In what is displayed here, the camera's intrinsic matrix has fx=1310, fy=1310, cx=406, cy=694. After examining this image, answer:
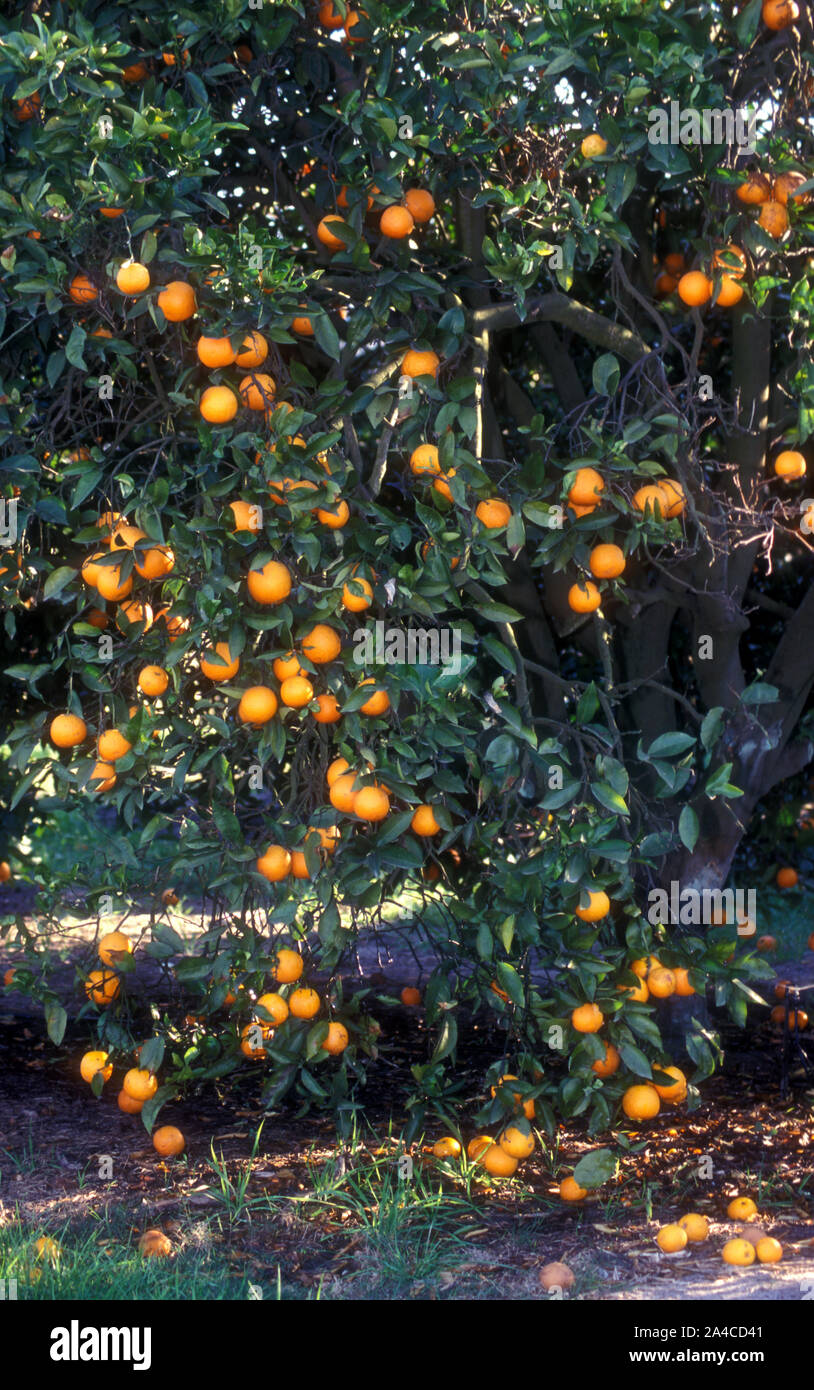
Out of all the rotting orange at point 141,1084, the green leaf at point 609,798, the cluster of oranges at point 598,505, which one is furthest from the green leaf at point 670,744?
the rotting orange at point 141,1084

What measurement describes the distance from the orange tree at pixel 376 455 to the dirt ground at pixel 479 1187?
0.78ft

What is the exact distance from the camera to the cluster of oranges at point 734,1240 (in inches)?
109

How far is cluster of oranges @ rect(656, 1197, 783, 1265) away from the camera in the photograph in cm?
277

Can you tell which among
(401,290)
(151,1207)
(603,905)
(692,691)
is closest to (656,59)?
(401,290)

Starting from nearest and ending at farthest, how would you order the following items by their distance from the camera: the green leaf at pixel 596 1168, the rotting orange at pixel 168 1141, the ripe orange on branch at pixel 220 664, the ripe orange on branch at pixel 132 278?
1. the ripe orange on branch at pixel 132 278
2. the ripe orange on branch at pixel 220 664
3. the green leaf at pixel 596 1168
4. the rotting orange at pixel 168 1141

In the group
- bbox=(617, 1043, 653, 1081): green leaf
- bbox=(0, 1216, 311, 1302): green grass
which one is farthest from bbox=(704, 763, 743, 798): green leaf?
bbox=(0, 1216, 311, 1302): green grass

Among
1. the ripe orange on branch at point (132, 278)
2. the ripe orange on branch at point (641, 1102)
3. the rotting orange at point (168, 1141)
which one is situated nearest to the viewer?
the ripe orange on branch at point (132, 278)

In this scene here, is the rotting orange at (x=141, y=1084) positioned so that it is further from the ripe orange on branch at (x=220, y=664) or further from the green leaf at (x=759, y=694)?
the green leaf at (x=759, y=694)

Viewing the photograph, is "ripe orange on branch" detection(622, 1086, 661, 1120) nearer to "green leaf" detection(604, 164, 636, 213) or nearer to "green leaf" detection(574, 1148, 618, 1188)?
"green leaf" detection(574, 1148, 618, 1188)

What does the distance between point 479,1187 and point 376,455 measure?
71.5 inches

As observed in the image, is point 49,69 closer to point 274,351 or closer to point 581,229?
point 274,351

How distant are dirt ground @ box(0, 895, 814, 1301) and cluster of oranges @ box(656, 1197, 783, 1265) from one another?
2 centimetres

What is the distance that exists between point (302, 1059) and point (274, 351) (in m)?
1.75

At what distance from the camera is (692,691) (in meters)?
4.55
